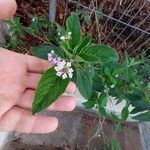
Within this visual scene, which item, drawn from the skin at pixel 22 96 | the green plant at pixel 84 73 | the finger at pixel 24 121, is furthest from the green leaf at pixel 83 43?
the finger at pixel 24 121

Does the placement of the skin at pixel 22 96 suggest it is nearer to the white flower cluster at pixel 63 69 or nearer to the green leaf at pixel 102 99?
the green leaf at pixel 102 99

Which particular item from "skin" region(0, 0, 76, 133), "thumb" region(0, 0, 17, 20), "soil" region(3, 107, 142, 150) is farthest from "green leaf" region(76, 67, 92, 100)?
"soil" region(3, 107, 142, 150)

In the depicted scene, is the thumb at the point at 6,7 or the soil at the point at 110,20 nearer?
the thumb at the point at 6,7

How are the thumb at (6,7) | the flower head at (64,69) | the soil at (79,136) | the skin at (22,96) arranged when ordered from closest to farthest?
the flower head at (64,69) < the skin at (22,96) < the thumb at (6,7) < the soil at (79,136)

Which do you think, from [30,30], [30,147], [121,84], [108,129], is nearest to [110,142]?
[108,129]

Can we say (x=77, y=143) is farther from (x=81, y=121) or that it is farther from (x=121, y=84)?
(x=121, y=84)
